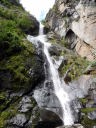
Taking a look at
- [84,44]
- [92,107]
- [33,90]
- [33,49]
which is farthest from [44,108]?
[84,44]

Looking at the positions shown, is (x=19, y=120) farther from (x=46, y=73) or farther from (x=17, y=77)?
(x=46, y=73)

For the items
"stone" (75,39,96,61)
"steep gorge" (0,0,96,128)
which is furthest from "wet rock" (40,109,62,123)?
"stone" (75,39,96,61)

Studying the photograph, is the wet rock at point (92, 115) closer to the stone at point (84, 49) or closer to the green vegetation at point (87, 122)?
the green vegetation at point (87, 122)

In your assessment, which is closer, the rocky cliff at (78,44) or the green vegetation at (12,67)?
the green vegetation at (12,67)

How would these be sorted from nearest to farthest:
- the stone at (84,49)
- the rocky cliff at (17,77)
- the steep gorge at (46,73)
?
the rocky cliff at (17,77)
the steep gorge at (46,73)
the stone at (84,49)

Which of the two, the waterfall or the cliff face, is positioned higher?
the cliff face

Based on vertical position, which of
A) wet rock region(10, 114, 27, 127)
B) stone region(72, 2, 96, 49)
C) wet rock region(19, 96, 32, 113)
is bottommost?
wet rock region(10, 114, 27, 127)

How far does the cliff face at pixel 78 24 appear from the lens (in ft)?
83.3

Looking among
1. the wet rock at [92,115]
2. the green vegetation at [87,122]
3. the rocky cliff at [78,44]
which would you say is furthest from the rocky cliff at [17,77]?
the wet rock at [92,115]

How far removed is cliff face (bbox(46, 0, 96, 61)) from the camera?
25.4m

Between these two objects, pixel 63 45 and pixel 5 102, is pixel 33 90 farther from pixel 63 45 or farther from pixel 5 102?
pixel 63 45

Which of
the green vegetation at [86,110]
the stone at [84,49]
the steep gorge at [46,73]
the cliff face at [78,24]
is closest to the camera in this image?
the steep gorge at [46,73]

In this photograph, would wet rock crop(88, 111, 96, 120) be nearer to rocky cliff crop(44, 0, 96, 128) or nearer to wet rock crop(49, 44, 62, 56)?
rocky cliff crop(44, 0, 96, 128)

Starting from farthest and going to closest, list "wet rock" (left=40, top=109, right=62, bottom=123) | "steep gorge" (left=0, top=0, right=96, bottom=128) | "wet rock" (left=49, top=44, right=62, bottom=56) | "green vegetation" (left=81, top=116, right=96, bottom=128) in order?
1. "wet rock" (left=49, top=44, right=62, bottom=56)
2. "steep gorge" (left=0, top=0, right=96, bottom=128)
3. "green vegetation" (left=81, top=116, right=96, bottom=128)
4. "wet rock" (left=40, top=109, right=62, bottom=123)
